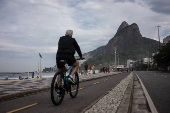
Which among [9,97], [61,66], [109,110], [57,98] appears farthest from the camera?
[9,97]

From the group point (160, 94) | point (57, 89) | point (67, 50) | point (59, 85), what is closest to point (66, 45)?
point (67, 50)

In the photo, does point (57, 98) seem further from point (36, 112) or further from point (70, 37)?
point (70, 37)

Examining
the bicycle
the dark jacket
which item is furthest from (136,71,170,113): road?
the dark jacket

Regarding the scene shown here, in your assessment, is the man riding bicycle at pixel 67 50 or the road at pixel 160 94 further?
the man riding bicycle at pixel 67 50

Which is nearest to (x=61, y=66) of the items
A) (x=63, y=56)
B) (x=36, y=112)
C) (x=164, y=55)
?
(x=63, y=56)

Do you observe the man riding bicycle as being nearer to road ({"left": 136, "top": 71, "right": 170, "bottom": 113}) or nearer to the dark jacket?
the dark jacket

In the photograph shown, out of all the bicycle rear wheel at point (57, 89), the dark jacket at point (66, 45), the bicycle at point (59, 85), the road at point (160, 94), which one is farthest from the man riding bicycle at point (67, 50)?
the road at point (160, 94)

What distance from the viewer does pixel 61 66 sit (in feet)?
16.3

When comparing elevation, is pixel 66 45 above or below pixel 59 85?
above

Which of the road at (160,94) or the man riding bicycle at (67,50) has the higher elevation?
the man riding bicycle at (67,50)

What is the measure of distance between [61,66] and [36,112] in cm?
141

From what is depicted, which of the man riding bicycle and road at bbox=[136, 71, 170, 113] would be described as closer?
road at bbox=[136, 71, 170, 113]

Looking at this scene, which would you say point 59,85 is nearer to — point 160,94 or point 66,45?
point 66,45

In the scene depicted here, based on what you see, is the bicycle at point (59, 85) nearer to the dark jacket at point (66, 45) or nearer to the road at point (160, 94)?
the dark jacket at point (66, 45)
